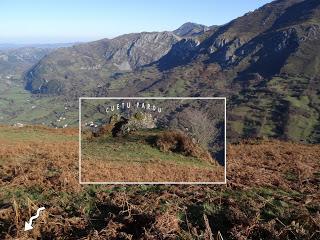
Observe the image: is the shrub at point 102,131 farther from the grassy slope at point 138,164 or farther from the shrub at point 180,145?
the shrub at point 180,145

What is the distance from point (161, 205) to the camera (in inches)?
535

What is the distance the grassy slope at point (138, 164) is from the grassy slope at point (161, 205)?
0.47 meters

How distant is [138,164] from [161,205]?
2154 millimetres

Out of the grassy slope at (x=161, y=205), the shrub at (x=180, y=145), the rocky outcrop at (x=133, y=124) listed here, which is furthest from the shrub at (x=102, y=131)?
the shrub at (x=180, y=145)

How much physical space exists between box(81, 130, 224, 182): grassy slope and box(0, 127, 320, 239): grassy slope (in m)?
0.47

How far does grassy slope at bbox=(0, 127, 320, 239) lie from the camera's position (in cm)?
1198

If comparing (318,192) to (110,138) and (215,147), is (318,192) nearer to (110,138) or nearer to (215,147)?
(215,147)

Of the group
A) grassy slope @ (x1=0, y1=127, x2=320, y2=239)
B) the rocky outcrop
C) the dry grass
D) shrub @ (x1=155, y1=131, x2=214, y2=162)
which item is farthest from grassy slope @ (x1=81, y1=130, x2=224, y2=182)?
grassy slope @ (x1=0, y1=127, x2=320, y2=239)

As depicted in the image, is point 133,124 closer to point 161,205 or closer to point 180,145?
point 180,145

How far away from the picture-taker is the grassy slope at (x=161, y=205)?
12.0m

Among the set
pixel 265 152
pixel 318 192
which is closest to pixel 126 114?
pixel 318 192

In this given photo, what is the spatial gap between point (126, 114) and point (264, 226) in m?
5.69

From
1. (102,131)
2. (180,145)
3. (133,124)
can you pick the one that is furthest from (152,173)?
(102,131)

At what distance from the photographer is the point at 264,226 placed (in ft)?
39.2
